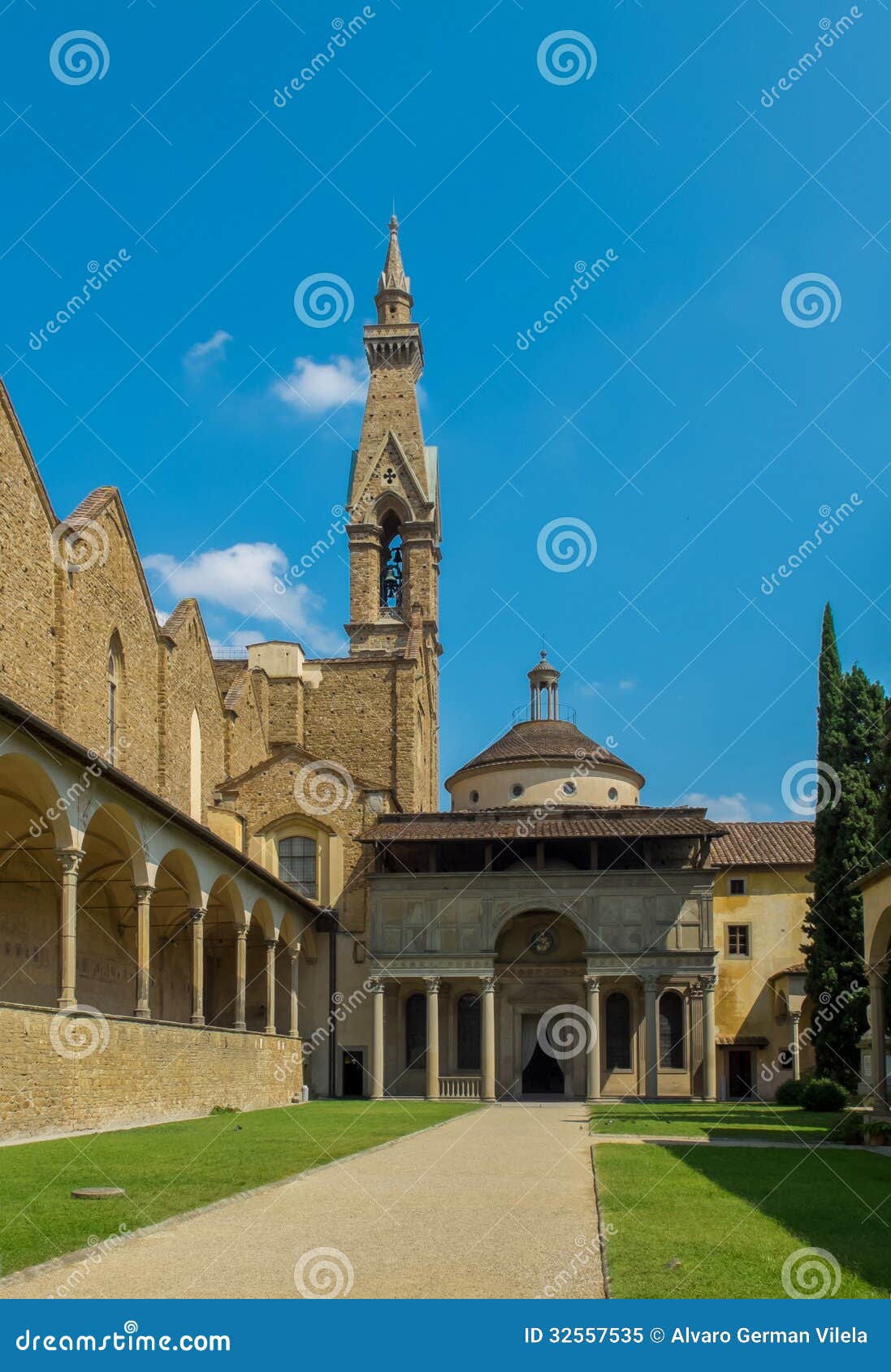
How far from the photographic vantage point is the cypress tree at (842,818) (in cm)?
3619

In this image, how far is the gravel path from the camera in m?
7.72

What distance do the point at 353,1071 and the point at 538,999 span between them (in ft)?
20.8

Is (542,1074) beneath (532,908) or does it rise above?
beneath

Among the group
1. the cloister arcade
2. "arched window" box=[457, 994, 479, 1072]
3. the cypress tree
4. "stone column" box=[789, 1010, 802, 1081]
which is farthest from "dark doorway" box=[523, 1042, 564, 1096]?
the cypress tree

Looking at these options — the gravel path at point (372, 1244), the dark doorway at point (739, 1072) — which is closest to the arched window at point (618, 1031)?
the dark doorway at point (739, 1072)

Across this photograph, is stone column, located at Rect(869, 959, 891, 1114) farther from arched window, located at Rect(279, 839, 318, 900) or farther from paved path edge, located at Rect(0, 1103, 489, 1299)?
arched window, located at Rect(279, 839, 318, 900)

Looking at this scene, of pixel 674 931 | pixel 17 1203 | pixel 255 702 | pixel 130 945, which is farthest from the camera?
pixel 255 702

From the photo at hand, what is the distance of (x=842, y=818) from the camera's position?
3650 centimetres

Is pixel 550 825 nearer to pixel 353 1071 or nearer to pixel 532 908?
pixel 532 908

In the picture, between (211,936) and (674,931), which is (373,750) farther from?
(674,931)

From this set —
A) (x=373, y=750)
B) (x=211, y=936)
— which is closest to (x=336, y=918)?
(x=211, y=936)

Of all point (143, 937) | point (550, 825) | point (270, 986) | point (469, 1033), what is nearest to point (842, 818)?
point (550, 825)

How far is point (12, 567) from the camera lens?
28906 mm

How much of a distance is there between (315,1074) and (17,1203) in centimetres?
3423
